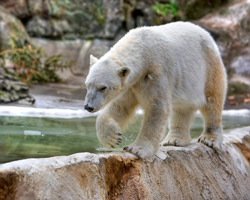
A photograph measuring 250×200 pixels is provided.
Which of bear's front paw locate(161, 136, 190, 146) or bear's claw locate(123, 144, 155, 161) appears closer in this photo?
bear's claw locate(123, 144, 155, 161)

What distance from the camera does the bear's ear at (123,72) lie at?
3.32m

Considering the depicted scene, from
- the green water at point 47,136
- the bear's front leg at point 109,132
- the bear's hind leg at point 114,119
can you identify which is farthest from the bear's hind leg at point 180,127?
the bear's front leg at point 109,132

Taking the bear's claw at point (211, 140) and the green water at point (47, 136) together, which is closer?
the green water at point (47, 136)

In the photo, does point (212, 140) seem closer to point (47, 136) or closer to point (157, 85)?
point (157, 85)

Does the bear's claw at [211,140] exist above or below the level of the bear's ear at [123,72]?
below

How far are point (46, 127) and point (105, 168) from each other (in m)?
2.24

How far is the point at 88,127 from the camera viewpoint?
5.57m

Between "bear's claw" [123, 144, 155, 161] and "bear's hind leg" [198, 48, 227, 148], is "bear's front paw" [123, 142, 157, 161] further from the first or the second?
"bear's hind leg" [198, 48, 227, 148]

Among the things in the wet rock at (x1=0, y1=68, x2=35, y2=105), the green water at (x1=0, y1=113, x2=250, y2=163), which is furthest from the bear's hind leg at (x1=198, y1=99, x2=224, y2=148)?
the wet rock at (x1=0, y1=68, x2=35, y2=105)

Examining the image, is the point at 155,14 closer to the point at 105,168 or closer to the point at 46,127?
the point at 46,127

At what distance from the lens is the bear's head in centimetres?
328

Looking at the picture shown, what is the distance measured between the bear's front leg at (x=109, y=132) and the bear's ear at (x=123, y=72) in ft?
1.43

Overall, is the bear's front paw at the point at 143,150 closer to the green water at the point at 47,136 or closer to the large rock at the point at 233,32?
the green water at the point at 47,136

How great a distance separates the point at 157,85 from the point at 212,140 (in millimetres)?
1010
